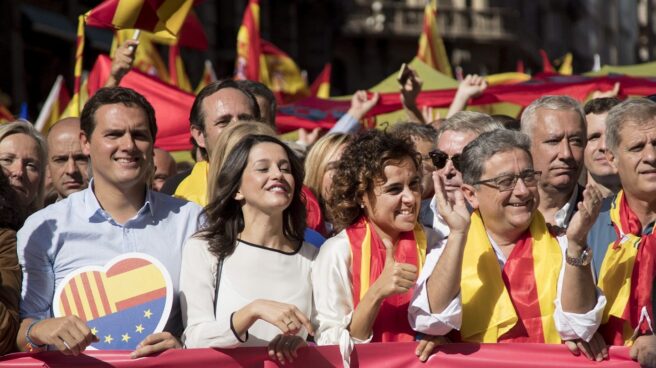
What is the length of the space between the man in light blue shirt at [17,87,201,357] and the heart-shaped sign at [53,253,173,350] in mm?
107

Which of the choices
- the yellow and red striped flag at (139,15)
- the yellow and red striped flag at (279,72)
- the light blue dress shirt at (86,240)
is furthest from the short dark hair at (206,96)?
the yellow and red striped flag at (279,72)

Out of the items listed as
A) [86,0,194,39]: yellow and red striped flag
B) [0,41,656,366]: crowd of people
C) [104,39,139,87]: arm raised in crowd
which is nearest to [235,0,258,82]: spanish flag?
[86,0,194,39]: yellow and red striped flag

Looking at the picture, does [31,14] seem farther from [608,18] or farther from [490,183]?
[608,18]

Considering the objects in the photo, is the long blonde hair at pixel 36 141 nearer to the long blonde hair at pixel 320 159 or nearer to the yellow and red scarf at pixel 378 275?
the long blonde hair at pixel 320 159

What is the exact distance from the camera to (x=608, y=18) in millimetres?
74562

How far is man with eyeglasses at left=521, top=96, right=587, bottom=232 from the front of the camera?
5855 millimetres

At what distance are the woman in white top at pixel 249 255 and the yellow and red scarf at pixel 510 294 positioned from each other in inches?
22.9

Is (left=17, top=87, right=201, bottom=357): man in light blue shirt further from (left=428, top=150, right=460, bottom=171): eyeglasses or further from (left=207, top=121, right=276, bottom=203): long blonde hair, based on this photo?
(left=428, top=150, right=460, bottom=171): eyeglasses

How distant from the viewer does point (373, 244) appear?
16.3 ft

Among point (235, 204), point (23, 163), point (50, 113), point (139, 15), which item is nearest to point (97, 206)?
point (235, 204)

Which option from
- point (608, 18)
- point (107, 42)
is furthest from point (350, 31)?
point (608, 18)

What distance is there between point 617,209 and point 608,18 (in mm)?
71273

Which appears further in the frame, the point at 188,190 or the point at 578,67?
the point at 578,67

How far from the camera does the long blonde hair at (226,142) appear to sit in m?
5.23
